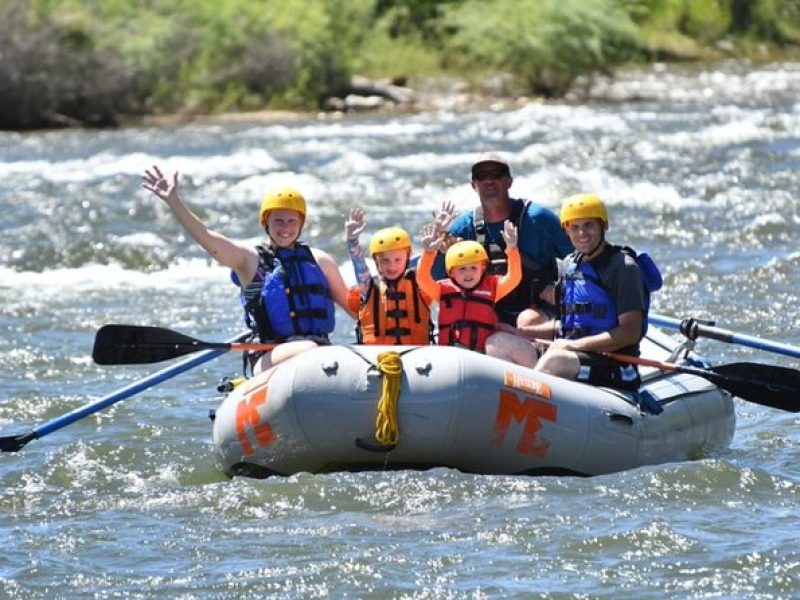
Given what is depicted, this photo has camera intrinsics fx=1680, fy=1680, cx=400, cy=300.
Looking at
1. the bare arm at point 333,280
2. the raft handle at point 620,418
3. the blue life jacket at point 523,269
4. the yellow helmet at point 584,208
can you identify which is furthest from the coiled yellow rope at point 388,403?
the blue life jacket at point 523,269

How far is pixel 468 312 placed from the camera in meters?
7.51

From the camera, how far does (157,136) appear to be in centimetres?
2772

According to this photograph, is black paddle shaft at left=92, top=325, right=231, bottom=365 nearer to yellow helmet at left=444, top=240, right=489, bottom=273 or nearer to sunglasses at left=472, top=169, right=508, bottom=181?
yellow helmet at left=444, top=240, right=489, bottom=273

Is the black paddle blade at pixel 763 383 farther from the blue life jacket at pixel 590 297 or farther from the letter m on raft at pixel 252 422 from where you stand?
the letter m on raft at pixel 252 422

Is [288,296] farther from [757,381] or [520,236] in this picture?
[757,381]

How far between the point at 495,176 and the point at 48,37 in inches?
993

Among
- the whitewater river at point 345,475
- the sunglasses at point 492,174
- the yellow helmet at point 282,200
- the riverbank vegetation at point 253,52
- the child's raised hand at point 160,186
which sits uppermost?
the riverbank vegetation at point 253,52

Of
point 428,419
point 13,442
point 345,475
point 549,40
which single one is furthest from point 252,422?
point 549,40

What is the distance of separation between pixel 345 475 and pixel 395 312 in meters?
0.83

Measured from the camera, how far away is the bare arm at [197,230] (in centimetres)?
753

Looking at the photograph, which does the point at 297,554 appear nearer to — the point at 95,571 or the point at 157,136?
the point at 95,571

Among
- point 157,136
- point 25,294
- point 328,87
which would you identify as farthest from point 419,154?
point 328,87

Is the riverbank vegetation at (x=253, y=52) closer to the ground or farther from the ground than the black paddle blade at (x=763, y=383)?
farther from the ground

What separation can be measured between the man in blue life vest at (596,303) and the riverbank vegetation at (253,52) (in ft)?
80.4
